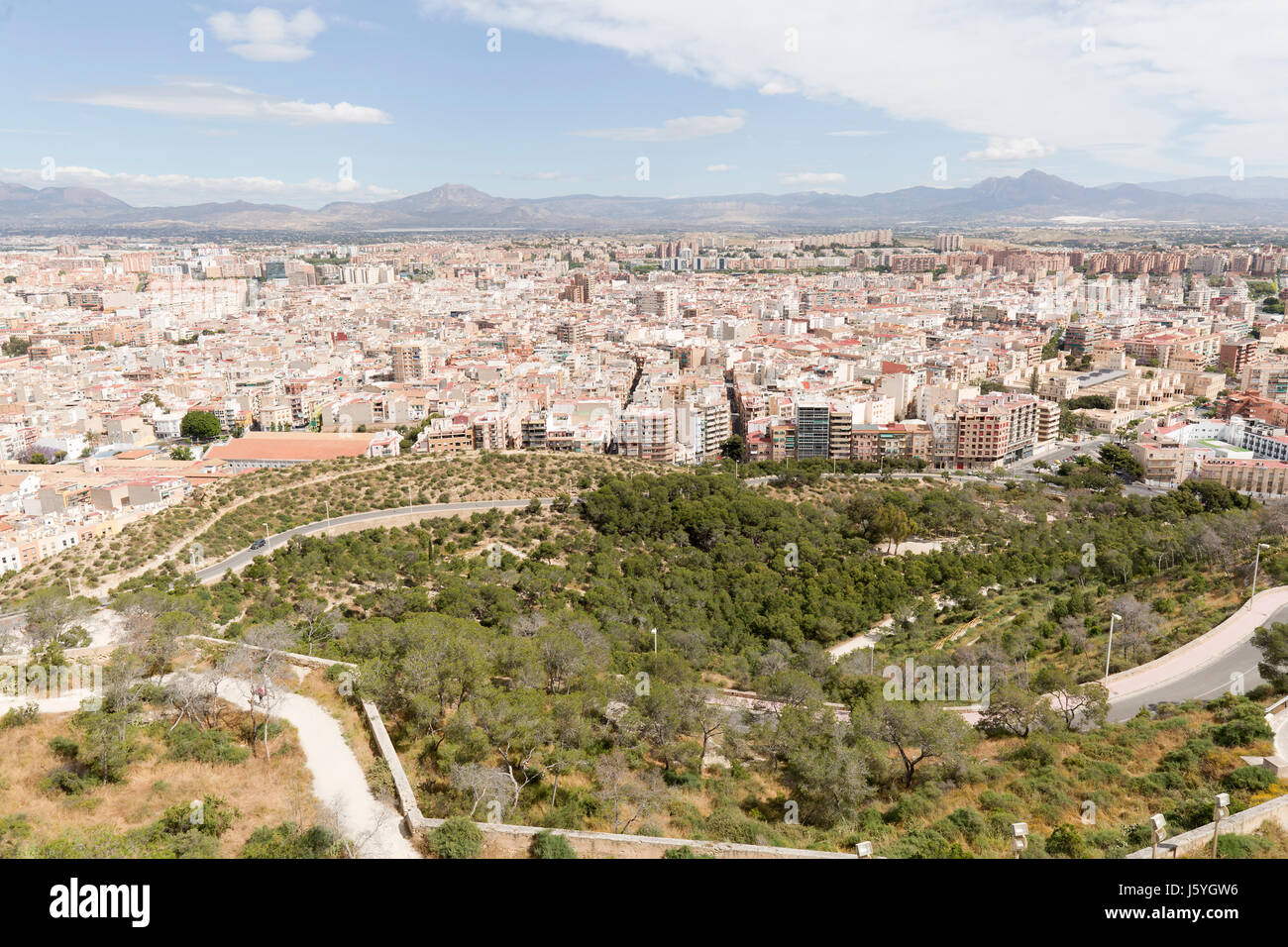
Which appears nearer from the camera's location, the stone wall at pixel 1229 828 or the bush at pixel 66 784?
the stone wall at pixel 1229 828

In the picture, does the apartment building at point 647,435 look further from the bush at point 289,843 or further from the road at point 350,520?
the bush at point 289,843

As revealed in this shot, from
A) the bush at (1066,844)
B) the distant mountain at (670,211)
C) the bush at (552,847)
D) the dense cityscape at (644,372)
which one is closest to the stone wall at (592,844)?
the bush at (552,847)

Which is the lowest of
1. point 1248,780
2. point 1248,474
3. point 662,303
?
point 1248,474

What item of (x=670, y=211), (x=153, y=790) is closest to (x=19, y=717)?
(x=153, y=790)

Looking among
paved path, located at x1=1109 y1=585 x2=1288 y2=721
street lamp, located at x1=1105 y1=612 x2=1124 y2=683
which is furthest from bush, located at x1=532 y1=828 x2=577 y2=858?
street lamp, located at x1=1105 y1=612 x2=1124 y2=683

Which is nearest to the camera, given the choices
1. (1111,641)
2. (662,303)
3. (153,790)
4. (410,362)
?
(153,790)

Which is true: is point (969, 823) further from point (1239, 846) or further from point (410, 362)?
point (410, 362)

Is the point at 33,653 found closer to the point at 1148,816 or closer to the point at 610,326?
the point at 1148,816
